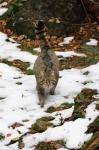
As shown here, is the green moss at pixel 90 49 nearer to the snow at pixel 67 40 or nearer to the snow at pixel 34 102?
the snow at pixel 34 102

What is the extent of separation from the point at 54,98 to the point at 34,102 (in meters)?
0.49

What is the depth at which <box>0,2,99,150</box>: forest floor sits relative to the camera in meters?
7.54

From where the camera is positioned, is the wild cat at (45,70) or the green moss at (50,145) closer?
the green moss at (50,145)

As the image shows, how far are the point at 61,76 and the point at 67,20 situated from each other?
4.42 metres

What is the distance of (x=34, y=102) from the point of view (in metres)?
10.0

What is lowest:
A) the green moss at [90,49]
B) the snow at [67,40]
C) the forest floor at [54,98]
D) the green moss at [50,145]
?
the green moss at [90,49]

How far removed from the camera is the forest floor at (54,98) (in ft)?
24.7

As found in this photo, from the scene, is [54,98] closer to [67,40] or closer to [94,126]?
[94,126]

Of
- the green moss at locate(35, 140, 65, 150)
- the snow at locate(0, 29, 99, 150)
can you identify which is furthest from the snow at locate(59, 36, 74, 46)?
the green moss at locate(35, 140, 65, 150)

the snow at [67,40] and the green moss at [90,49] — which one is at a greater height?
the snow at [67,40]

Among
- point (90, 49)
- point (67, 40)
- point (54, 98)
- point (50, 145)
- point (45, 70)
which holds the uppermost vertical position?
point (45, 70)

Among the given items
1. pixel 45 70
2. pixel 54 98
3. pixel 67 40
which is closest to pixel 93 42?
pixel 67 40

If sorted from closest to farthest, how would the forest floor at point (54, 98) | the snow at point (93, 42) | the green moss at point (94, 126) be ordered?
the green moss at point (94, 126), the forest floor at point (54, 98), the snow at point (93, 42)

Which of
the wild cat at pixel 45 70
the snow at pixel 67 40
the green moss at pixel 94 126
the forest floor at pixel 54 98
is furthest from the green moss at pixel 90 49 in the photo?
the green moss at pixel 94 126
